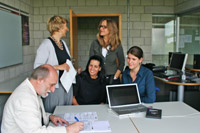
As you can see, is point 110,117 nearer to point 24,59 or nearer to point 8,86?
point 8,86

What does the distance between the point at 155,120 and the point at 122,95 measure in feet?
1.38

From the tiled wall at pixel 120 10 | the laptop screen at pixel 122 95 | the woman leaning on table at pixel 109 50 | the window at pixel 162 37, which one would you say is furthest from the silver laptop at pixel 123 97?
the window at pixel 162 37

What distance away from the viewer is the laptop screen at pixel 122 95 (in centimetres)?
200

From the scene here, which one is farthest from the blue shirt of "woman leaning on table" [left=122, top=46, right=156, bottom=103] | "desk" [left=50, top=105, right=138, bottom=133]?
"desk" [left=50, top=105, right=138, bottom=133]

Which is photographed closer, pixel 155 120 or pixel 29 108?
pixel 29 108

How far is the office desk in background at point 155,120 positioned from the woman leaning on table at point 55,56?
0.34 meters

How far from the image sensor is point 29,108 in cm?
129

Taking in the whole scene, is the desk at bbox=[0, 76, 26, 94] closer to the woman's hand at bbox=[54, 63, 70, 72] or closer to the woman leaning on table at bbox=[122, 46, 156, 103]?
the woman's hand at bbox=[54, 63, 70, 72]

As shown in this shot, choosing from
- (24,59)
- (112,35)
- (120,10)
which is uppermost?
(120,10)

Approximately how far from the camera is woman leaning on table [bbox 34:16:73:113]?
7.43 ft

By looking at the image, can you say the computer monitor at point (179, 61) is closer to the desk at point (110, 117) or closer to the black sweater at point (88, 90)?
the black sweater at point (88, 90)

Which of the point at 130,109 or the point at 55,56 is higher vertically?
the point at 55,56

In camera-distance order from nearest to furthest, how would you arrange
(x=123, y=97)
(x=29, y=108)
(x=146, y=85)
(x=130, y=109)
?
(x=29, y=108) < (x=130, y=109) < (x=123, y=97) < (x=146, y=85)

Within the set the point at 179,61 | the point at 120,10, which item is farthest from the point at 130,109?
the point at 120,10
